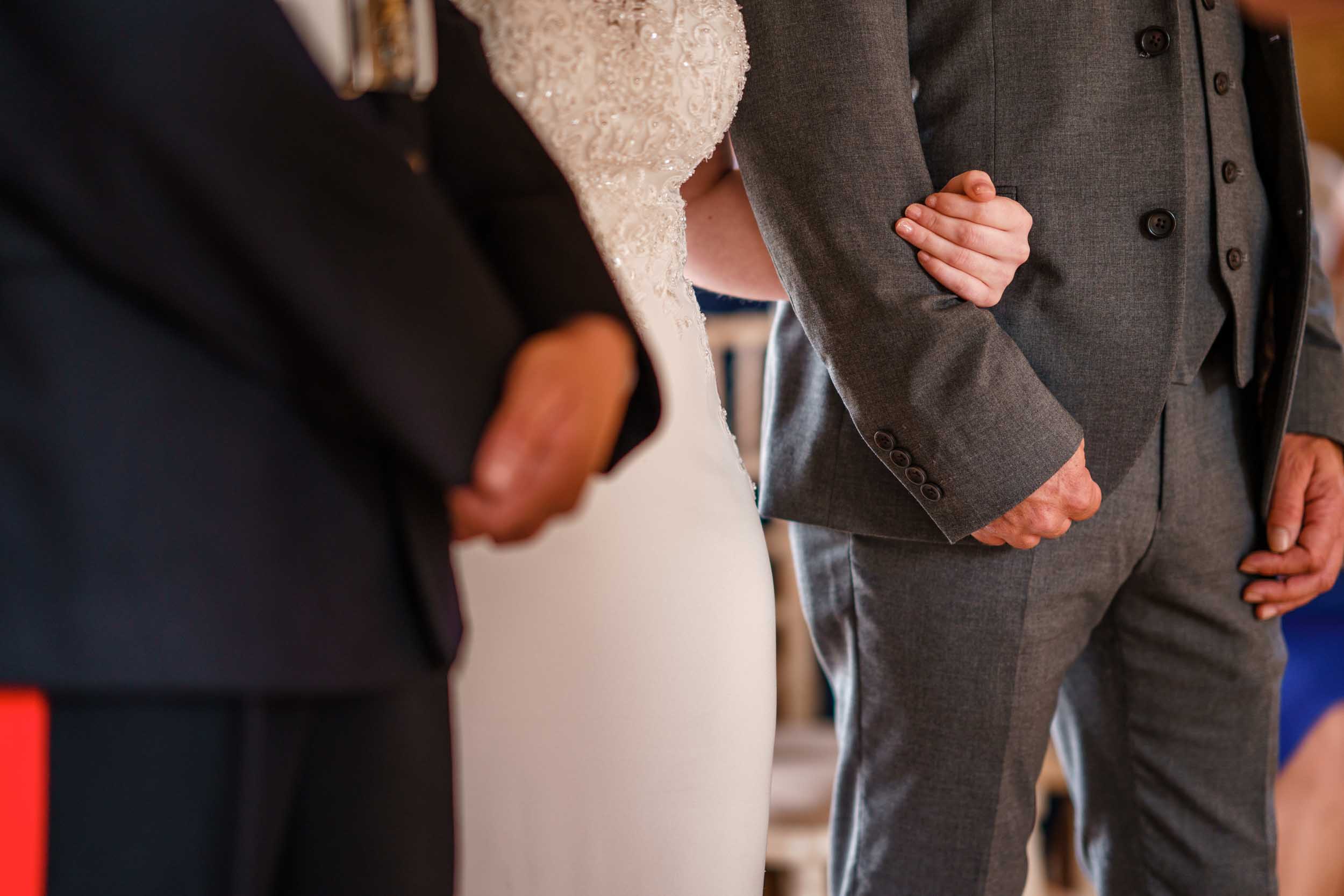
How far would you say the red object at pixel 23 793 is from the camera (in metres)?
0.40

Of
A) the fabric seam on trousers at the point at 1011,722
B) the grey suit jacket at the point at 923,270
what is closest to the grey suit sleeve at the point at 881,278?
the grey suit jacket at the point at 923,270

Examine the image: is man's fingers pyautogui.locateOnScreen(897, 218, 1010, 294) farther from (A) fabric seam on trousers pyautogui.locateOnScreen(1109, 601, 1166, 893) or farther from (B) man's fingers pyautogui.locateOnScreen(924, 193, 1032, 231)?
(A) fabric seam on trousers pyautogui.locateOnScreen(1109, 601, 1166, 893)

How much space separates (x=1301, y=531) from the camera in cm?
106

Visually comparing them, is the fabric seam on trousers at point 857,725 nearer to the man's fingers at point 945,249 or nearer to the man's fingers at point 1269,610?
the man's fingers at point 945,249

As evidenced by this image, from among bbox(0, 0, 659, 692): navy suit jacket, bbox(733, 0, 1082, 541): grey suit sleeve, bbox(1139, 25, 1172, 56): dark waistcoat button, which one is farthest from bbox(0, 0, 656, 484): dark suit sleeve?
bbox(1139, 25, 1172, 56): dark waistcoat button

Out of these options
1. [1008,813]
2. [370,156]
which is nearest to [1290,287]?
[1008,813]

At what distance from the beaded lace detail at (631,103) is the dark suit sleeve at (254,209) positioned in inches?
10.0

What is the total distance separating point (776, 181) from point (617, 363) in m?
0.42

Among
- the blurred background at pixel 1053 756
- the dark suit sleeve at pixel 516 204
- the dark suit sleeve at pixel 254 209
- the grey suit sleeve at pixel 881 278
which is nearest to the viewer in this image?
the dark suit sleeve at pixel 254 209

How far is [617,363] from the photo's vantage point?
50 centimetres

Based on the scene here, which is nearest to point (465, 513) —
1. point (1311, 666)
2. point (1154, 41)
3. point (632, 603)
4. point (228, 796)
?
point (228, 796)

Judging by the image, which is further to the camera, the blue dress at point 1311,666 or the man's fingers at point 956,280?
the blue dress at point 1311,666

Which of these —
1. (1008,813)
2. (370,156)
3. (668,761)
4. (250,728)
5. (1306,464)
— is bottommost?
(1008,813)

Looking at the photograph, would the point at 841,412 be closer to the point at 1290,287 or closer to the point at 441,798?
the point at 1290,287
